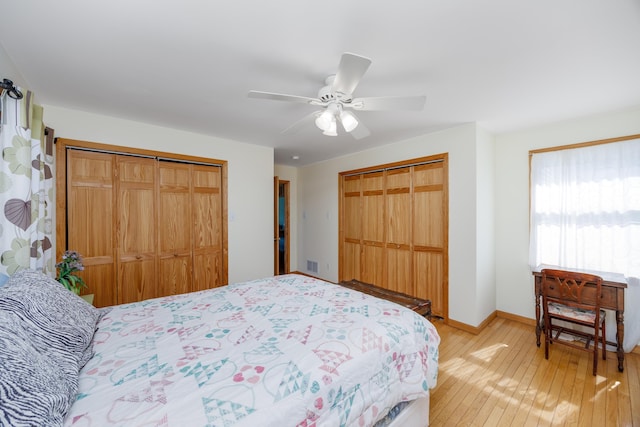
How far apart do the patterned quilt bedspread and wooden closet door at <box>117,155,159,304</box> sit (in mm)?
1424

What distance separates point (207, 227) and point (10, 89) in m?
2.23

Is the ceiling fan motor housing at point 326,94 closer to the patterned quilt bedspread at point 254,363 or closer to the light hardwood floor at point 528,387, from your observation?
the patterned quilt bedspread at point 254,363

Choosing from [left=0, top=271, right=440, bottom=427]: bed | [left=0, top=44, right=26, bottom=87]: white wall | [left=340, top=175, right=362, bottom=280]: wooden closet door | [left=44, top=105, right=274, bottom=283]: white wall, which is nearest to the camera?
[left=0, top=271, right=440, bottom=427]: bed

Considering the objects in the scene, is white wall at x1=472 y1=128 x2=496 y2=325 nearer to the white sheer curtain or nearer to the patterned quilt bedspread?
the white sheer curtain

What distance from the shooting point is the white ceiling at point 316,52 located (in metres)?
1.31

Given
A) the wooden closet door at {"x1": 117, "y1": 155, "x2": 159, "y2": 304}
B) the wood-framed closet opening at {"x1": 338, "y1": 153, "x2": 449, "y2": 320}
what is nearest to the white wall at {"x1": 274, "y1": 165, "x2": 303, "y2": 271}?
the wood-framed closet opening at {"x1": 338, "y1": 153, "x2": 449, "y2": 320}

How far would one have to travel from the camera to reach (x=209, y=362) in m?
1.13

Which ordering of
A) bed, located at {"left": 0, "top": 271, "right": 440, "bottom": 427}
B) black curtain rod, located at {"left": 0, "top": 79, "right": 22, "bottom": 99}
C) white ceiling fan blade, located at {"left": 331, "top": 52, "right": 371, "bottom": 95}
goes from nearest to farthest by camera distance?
bed, located at {"left": 0, "top": 271, "right": 440, "bottom": 427} → white ceiling fan blade, located at {"left": 331, "top": 52, "right": 371, "bottom": 95} → black curtain rod, located at {"left": 0, "top": 79, "right": 22, "bottom": 99}

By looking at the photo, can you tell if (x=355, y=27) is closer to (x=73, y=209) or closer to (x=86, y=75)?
(x=86, y=75)

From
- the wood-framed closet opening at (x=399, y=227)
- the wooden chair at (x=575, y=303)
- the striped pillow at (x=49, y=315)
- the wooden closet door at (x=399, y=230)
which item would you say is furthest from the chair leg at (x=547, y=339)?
the striped pillow at (x=49, y=315)

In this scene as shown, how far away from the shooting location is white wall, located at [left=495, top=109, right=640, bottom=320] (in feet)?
10.2

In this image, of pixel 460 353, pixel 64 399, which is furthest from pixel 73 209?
pixel 460 353

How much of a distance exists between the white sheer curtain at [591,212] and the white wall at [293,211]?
400 cm

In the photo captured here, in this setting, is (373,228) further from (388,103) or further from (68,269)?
(68,269)
